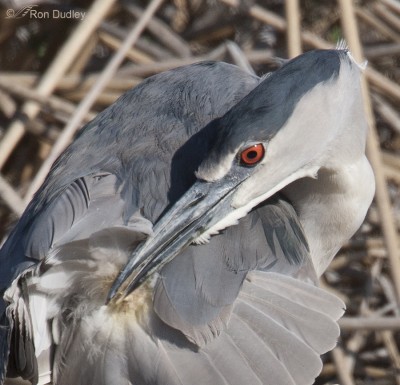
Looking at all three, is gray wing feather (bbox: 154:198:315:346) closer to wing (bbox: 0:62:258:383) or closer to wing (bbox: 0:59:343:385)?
wing (bbox: 0:59:343:385)

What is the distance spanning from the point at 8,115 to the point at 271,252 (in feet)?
5.37

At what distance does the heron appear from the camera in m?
1.90

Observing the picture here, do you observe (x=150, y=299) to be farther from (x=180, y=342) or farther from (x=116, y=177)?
(x=116, y=177)

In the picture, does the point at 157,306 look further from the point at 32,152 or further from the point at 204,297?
the point at 32,152

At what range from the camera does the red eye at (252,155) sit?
2145 millimetres

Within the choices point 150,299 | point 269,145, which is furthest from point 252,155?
point 150,299

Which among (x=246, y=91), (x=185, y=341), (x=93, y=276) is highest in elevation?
(x=246, y=91)

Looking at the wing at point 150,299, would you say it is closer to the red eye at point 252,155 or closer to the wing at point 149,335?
the wing at point 149,335

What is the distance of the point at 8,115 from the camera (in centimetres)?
346

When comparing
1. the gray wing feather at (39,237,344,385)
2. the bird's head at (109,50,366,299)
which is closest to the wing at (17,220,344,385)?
the gray wing feather at (39,237,344,385)

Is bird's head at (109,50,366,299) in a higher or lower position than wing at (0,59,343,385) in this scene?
higher

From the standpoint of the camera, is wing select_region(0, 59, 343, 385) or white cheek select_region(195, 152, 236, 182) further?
white cheek select_region(195, 152, 236, 182)

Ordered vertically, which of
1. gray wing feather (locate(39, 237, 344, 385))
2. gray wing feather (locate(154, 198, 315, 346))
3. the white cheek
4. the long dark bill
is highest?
the white cheek

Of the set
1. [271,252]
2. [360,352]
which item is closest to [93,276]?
[271,252]
